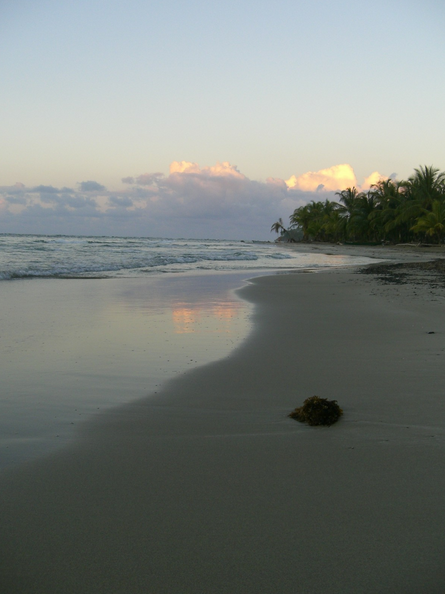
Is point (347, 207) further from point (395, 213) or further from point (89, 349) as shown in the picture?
point (89, 349)

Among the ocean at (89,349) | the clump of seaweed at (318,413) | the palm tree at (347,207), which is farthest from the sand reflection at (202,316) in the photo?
the palm tree at (347,207)

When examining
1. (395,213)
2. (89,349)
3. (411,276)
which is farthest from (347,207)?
(89,349)

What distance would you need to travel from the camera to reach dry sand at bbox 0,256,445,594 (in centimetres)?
179

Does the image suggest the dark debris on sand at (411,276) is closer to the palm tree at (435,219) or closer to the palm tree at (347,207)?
the palm tree at (435,219)

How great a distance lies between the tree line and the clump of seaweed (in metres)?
46.7

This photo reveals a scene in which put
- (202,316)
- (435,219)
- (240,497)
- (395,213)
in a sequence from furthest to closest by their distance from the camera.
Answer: (395,213)
(435,219)
(202,316)
(240,497)

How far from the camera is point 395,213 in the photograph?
55.9 metres

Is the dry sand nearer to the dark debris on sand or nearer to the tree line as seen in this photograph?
the dark debris on sand

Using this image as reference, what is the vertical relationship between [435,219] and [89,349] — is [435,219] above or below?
above

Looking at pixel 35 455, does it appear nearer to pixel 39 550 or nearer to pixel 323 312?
pixel 39 550

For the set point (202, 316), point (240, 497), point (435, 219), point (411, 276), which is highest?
point (435, 219)

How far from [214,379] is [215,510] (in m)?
2.23

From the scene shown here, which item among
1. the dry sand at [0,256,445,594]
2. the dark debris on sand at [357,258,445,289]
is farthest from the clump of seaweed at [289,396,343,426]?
the dark debris on sand at [357,258,445,289]

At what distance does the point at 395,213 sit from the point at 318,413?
2247 inches
